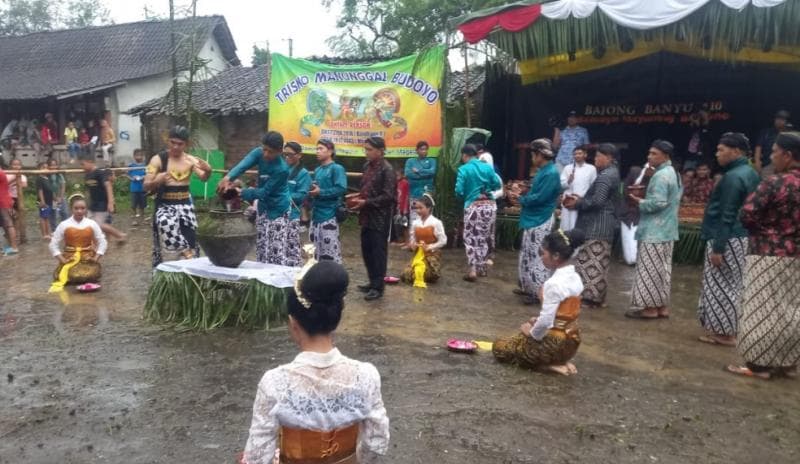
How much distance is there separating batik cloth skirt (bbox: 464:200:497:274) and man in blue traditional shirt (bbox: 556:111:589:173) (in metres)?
3.26

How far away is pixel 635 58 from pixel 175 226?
8.06 m

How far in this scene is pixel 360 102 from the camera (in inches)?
450

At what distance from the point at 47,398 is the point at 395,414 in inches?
86.6

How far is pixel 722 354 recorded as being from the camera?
541 centimetres

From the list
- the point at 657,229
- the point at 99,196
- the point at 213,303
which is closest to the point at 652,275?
the point at 657,229

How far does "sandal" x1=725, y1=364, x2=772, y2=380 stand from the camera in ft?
15.6

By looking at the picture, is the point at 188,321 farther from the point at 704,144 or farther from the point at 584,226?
the point at 704,144

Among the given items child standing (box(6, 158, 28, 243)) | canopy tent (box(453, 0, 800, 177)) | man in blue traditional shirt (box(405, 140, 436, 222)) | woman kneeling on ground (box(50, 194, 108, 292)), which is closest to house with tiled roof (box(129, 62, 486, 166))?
canopy tent (box(453, 0, 800, 177))

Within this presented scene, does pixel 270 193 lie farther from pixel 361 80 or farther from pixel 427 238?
pixel 361 80

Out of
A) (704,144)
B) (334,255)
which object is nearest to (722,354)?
(334,255)

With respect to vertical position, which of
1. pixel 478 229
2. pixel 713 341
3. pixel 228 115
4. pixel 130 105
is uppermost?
pixel 130 105

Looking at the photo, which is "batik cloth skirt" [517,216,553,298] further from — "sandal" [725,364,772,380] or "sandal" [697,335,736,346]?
"sandal" [725,364,772,380]

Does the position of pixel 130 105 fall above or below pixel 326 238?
above

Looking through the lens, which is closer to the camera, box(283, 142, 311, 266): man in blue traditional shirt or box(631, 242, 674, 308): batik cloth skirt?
box(631, 242, 674, 308): batik cloth skirt
